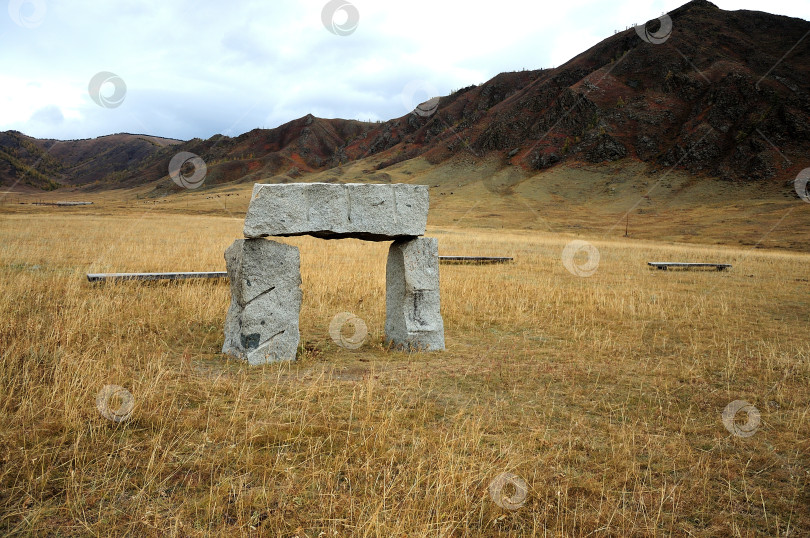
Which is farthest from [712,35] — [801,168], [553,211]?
[553,211]

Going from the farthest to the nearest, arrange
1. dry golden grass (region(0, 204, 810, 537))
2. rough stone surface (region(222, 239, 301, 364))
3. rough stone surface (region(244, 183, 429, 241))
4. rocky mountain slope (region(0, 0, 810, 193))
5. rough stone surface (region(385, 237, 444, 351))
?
1. rocky mountain slope (region(0, 0, 810, 193))
2. rough stone surface (region(385, 237, 444, 351))
3. rough stone surface (region(222, 239, 301, 364))
4. rough stone surface (region(244, 183, 429, 241))
5. dry golden grass (region(0, 204, 810, 537))

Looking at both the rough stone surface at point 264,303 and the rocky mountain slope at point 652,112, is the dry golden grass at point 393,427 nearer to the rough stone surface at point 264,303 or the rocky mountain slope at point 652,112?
the rough stone surface at point 264,303

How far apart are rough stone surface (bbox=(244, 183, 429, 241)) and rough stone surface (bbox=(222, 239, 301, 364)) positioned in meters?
0.32

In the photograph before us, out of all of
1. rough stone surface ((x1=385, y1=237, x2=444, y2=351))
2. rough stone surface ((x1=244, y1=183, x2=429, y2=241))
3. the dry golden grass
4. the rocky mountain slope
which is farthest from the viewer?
the rocky mountain slope

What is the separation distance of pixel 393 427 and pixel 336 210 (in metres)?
3.36

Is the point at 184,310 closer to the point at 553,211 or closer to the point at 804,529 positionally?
the point at 804,529

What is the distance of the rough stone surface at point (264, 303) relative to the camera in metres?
6.52

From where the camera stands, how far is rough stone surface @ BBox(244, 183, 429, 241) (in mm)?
6406

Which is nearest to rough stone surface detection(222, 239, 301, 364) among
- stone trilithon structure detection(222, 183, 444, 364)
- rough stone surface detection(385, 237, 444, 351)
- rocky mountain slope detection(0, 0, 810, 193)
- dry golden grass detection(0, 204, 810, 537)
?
stone trilithon structure detection(222, 183, 444, 364)

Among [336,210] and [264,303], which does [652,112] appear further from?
[264,303]

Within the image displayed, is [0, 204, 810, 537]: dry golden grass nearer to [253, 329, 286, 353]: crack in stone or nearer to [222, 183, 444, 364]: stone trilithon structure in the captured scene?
[253, 329, 286, 353]: crack in stone

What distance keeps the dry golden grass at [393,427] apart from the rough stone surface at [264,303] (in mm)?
308

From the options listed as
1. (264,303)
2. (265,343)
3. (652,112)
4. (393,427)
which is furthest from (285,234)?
(652,112)

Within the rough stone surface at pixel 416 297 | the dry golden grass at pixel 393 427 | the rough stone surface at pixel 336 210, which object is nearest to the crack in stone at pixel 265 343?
the dry golden grass at pixel 393 427
